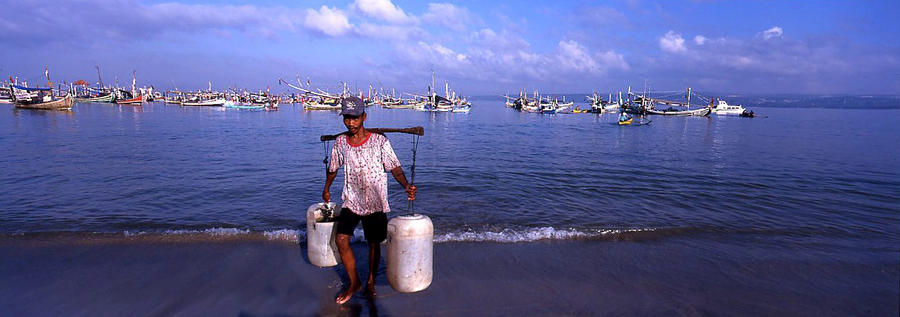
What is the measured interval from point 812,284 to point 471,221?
13.8 ft

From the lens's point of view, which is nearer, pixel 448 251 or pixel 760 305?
pixel 760 305

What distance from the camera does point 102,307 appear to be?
11.9 ft

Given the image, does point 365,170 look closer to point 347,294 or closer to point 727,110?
point 347,294

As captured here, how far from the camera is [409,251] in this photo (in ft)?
10.5

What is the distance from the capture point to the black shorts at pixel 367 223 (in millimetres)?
3477

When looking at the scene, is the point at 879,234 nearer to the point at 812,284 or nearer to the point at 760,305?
the point at 812,284

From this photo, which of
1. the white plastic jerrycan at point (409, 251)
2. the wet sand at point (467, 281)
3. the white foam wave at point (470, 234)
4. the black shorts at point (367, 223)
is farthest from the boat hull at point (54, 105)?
the white plastic jerrycan at point (409, 251)

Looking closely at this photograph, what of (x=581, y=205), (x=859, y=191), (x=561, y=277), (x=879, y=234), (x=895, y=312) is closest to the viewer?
(x=895, y=312)

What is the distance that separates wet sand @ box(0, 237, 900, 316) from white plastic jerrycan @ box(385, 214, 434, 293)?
496 mm

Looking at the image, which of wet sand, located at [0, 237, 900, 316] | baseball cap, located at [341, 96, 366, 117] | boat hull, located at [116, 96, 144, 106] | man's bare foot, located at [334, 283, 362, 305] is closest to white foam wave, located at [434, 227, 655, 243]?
wet sand, located at [0, 237, 900, 316]

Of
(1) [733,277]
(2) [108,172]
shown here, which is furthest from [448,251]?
(2) [108,172]

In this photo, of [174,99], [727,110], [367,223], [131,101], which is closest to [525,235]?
[367,223]

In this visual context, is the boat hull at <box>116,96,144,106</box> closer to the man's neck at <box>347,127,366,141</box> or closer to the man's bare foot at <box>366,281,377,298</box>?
the man's bare foot at <box>366,281,377,298</box>

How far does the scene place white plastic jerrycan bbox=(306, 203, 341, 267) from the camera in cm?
375
